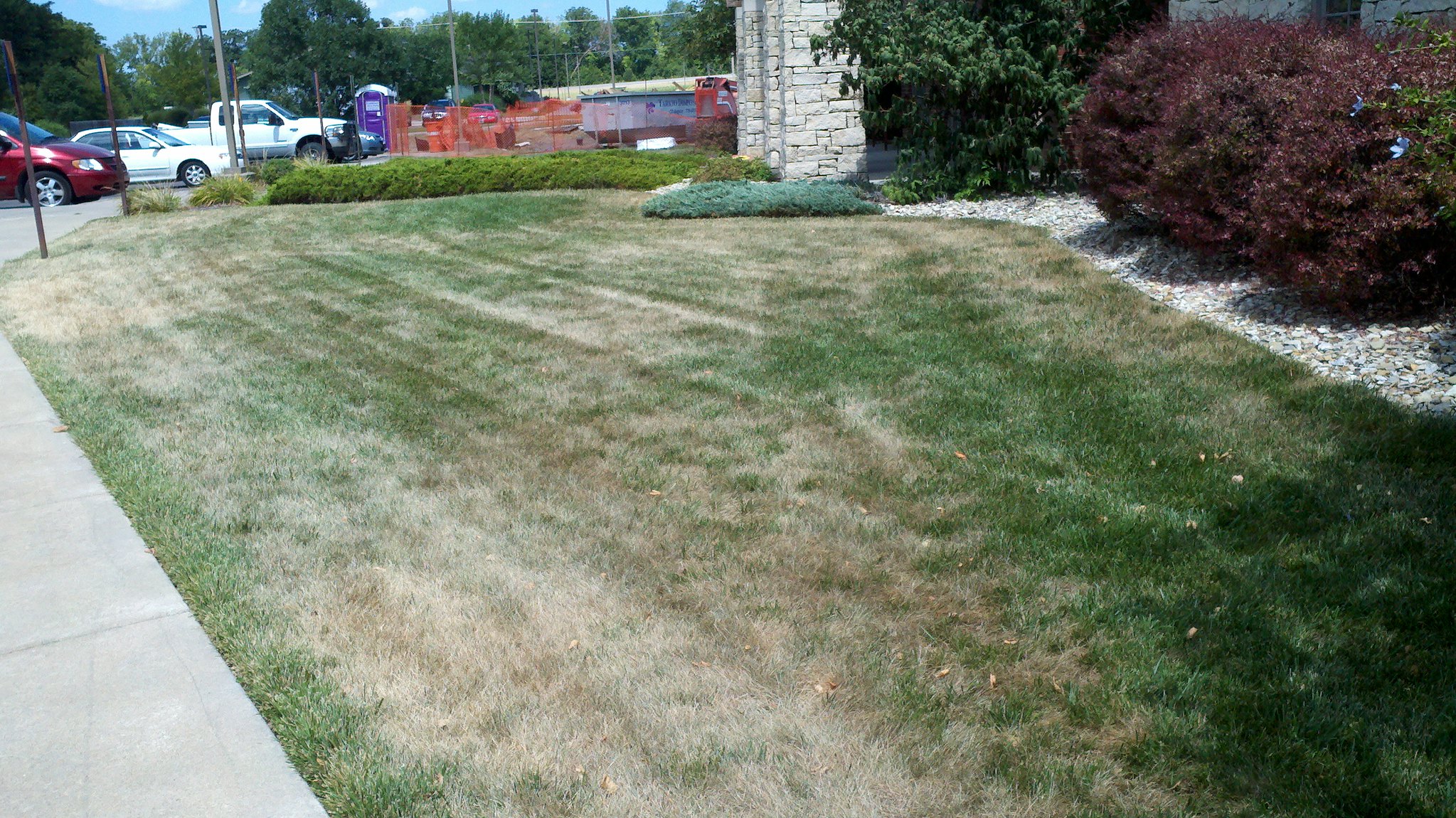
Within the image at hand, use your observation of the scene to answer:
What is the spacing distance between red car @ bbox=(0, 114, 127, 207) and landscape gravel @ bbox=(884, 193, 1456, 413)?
19348 mm

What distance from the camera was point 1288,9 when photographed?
9969 mm

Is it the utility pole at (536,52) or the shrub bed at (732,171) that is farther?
the utility pole at (536,52)

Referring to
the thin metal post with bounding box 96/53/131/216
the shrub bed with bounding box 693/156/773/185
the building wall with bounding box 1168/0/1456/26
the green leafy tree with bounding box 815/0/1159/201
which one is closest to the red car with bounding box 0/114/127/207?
the thin metal post with bounding box 96/53/131/216

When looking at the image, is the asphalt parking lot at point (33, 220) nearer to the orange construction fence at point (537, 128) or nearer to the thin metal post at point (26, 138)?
the thin metal post at point (26, 138)

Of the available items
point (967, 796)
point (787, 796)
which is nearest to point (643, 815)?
point (787, 796)

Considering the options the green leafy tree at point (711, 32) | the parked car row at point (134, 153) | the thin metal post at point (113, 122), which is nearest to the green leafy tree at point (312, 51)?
the parked car row at point (134, 153)

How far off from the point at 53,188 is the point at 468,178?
396 inches

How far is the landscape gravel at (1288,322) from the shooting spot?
5.73 m

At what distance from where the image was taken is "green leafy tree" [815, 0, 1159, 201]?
12734mm

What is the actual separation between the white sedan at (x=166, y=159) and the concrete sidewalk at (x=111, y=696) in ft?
76.8

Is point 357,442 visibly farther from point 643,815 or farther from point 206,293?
point 206,293

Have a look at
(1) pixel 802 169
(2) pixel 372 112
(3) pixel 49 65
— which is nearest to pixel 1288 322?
(1) pixel 802 169

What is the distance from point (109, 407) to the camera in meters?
6.47

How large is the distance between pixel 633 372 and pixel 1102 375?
2818mm
